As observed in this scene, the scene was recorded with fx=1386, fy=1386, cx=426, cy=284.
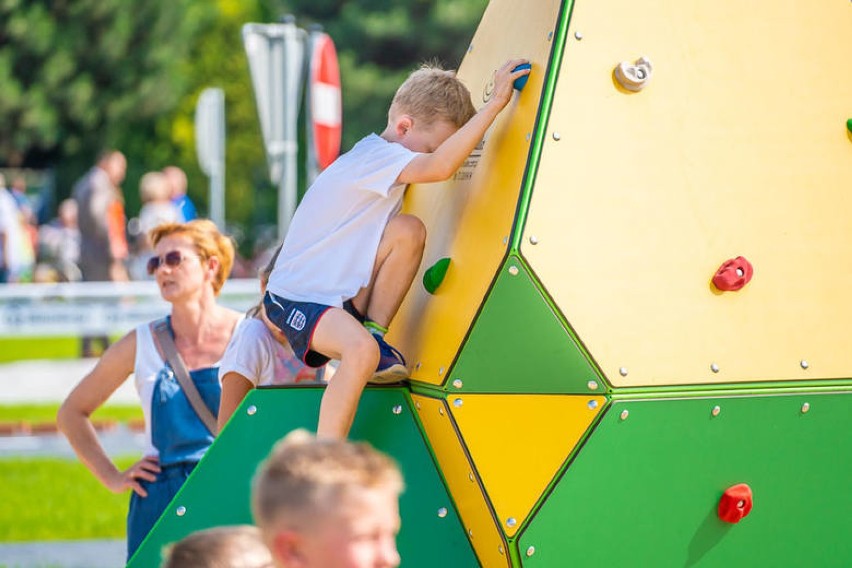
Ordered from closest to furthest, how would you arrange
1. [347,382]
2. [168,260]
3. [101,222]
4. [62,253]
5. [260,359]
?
[347,382]
[260,359]
[168,260]
[101,222]
[62,253]

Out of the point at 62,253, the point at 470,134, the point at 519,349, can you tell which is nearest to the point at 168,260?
the point at 470,134

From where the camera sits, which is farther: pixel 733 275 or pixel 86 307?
pixel 86 307

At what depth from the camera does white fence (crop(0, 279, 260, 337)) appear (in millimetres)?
13570

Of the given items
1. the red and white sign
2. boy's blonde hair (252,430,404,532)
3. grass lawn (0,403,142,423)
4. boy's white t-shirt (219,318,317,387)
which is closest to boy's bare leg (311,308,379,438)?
boy's white t-shirt (219,318,317,387)

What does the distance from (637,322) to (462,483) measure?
62 centimetres

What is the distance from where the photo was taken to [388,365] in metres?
3.65

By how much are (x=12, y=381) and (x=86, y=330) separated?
89cm

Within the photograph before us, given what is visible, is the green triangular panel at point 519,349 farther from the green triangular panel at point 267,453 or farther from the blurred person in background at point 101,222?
the blurred person in background at point 101,222

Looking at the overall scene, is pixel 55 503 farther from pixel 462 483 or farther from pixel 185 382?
pixel 462 483

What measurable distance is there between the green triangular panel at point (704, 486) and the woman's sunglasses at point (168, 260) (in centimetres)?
190

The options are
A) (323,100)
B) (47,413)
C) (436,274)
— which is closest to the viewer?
(436,274)

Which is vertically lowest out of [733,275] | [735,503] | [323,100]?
[323,100]

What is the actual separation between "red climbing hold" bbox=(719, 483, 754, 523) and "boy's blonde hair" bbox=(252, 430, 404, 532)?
1417 millimetres

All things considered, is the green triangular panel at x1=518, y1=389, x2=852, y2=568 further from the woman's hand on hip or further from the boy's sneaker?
the woman's hand on hip
